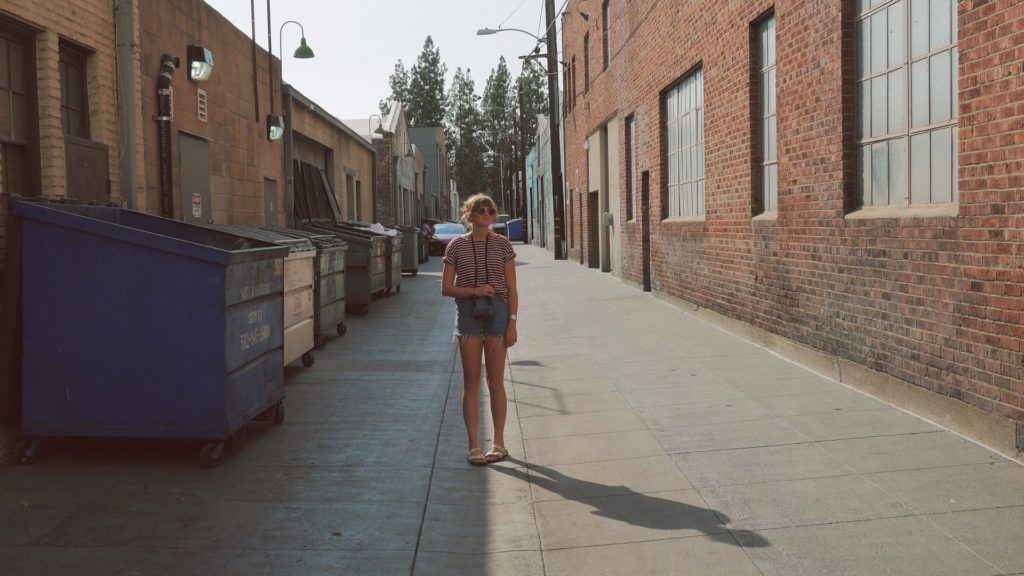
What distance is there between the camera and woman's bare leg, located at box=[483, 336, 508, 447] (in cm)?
630

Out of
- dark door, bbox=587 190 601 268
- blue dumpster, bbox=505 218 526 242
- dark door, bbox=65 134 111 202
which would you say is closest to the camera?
dark door, bbox=65 134 111 202

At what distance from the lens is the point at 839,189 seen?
8391 millimetres

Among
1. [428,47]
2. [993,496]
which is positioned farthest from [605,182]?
[428,47]

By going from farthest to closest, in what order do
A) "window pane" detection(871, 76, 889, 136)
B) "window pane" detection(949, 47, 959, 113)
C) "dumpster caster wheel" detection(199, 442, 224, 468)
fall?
1. "window pane" detection(871, 76, 889, 136)
2. "window pane" detection(949, 47, 959, 113)
3. "dumpster caster wheel" detection(199, 442, 224, 468)

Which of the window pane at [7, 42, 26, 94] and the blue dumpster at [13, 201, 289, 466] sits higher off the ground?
the window pane at [7, 42, 26, 94]

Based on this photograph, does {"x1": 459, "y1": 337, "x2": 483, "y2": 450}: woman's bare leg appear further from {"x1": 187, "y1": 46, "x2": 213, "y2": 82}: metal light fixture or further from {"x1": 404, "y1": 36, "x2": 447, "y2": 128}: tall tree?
{"x1": 404, "y1": 36, "x2": 447, "y2": 128}: tall tree

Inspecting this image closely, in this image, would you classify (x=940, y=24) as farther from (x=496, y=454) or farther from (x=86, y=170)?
(x=86, y=170)

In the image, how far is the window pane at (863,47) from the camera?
26.4ft

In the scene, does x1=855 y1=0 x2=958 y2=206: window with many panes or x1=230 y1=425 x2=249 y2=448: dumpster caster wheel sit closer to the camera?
x1=230 y1=425 x2=249 y2=448: dumpster caster wheel

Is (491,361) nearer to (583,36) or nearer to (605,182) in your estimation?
(605,182)

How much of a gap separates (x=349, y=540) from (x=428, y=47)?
100686mm

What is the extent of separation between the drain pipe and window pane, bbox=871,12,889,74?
723cm

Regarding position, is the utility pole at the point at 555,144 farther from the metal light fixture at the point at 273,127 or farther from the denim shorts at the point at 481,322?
the denim shorts at the point at 481,322

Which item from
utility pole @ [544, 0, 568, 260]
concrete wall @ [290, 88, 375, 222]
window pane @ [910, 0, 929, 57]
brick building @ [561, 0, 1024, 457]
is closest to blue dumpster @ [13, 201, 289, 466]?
brick building @ [561, 0, 1024, 457]
